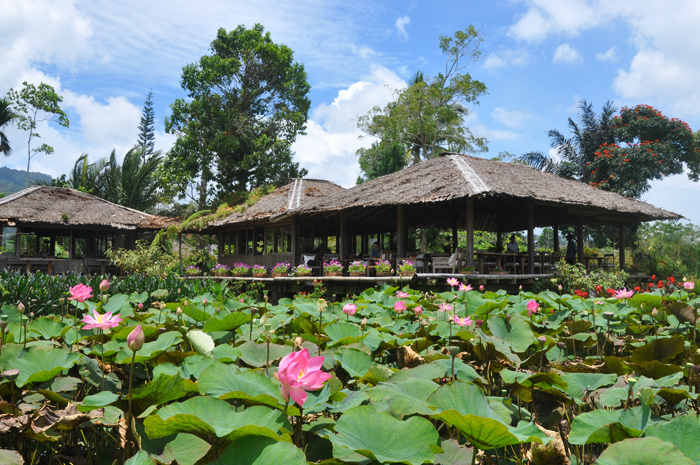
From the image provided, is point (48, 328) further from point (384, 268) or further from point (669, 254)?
point (669, 254)

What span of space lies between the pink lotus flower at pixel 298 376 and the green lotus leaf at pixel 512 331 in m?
1.21

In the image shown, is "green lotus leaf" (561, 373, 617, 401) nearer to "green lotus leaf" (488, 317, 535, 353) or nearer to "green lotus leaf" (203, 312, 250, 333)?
"green lotus leaf" (488, 317, 535, 353)

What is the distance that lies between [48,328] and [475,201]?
13.3 meters

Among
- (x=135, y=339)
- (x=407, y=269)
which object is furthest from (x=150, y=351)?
(x=407, y=269)

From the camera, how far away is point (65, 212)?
19125mm

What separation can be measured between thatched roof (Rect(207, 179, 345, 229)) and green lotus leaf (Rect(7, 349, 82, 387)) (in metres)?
13.3

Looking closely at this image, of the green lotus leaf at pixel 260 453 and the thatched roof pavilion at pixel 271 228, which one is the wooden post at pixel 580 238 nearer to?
the thatched roof pavilion at pixel 271 228

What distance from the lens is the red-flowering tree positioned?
21312 mm

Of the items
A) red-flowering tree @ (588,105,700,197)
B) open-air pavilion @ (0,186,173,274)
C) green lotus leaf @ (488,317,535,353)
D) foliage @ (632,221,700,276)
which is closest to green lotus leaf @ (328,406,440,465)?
green lotus leaf @ (488,317,535,353)

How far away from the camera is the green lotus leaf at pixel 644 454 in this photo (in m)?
0.84

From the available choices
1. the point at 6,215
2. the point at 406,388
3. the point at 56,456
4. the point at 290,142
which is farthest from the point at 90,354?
the point at 290,142

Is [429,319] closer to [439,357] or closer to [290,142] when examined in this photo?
[439,357]

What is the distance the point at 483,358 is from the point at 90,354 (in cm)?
156

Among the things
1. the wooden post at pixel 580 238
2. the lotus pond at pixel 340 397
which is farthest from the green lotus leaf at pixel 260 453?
the wooden post at pixel 580 238
